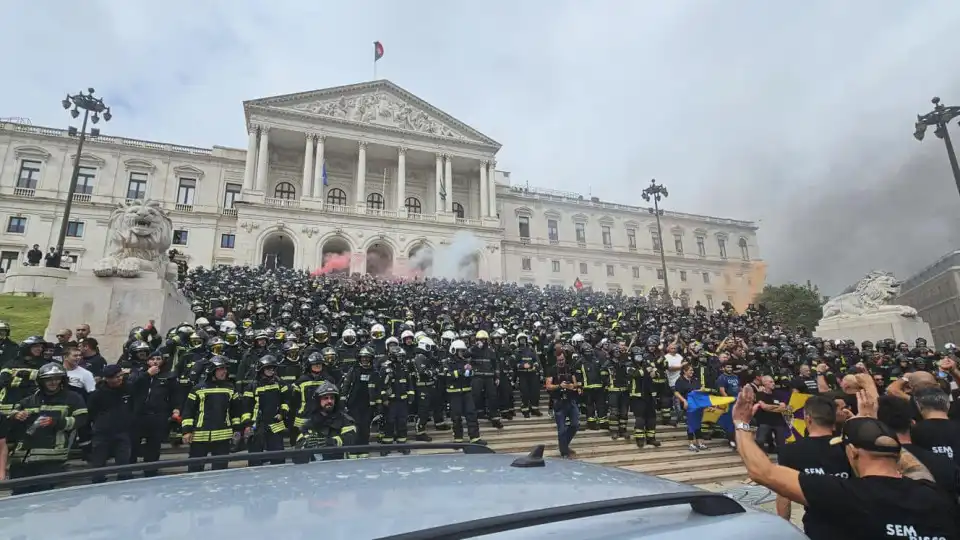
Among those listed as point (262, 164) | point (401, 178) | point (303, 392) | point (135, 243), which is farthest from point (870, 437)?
point (401, 178)

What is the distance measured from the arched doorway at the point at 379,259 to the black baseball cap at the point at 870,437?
4289cm

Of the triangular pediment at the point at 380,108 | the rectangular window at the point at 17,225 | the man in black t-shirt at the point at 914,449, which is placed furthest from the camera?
the triangular pediment at the point at 380,108

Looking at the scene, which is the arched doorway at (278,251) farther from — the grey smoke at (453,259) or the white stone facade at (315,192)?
the grey smoke at (453,259)

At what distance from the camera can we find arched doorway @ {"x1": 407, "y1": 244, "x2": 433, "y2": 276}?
43.7 metres

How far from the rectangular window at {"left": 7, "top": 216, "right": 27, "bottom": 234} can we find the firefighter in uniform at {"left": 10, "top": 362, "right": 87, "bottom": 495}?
4839 centimetres

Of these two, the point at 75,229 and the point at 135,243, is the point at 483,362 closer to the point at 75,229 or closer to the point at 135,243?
the point at 135,243

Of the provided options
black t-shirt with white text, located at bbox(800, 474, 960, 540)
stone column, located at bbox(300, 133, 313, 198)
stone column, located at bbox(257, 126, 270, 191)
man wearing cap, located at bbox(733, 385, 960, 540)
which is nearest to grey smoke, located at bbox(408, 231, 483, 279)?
stone column, located at bbox(300, 133, 313, 198)

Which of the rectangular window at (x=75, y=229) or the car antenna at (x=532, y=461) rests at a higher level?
the rectangular window at (x=75, y=229)

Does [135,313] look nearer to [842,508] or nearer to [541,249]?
[842,508]

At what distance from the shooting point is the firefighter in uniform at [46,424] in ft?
17.1

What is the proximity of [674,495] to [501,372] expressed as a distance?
9296mm

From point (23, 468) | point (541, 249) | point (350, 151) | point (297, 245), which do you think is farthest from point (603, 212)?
point (23, 468)

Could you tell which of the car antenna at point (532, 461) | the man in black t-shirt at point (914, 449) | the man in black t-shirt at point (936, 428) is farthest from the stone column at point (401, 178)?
the car antenna at point (532, 461)

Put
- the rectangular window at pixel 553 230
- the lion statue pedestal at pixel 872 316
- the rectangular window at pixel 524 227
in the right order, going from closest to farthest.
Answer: the lion statue pedestal at pixel 872 316 < the rectangular window at pixel 524 227 < the rectangular window at pixel 553 230
